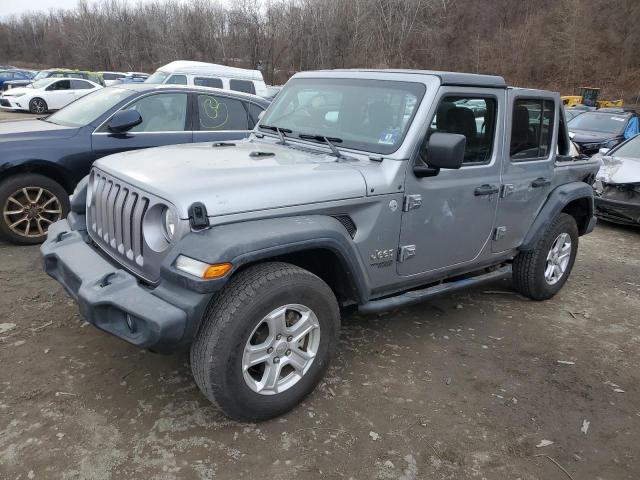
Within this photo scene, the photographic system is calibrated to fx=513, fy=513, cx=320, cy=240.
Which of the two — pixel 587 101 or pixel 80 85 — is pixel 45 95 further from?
pixel 587 101

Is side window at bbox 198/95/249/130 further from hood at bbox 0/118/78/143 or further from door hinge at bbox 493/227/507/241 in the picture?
door hinge at bbox 493/227/507/241

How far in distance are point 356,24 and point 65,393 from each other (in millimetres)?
48504

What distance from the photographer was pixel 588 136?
41.8 feet

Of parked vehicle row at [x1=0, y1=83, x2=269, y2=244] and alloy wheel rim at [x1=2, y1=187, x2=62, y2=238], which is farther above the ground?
parked vehicle row at [x1=0, y1=83, x2=269, y2=244]

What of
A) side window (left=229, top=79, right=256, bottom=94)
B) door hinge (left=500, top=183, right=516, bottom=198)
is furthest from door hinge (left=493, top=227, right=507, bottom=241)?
side window (left=229, top=79, right=256, bottom=94)

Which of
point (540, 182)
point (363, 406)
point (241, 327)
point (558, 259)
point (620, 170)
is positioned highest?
point (540, 182)

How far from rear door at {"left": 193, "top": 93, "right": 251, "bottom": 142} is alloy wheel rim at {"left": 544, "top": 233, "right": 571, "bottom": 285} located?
375cm

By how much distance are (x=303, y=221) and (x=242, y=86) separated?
1267 centimetres

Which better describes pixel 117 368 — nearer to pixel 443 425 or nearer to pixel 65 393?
pixel 65 393

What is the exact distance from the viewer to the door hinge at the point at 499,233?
412 cm

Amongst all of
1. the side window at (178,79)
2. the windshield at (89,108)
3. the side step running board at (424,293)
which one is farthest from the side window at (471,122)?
the side window at (178,79)

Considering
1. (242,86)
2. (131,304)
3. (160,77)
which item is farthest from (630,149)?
(160,77)

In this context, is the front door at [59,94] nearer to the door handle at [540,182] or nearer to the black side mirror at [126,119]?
the black side mirror at [126,119]

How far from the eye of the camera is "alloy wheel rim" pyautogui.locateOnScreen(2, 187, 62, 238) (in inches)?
206
